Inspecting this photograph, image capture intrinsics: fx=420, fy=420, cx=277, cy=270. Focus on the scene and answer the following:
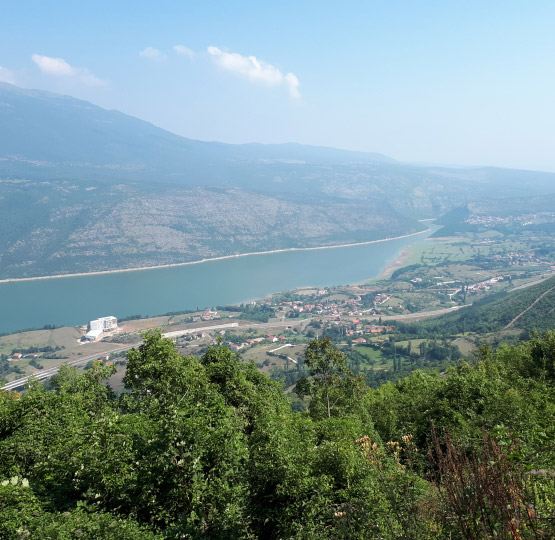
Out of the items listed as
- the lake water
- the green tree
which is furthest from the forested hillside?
the lake water

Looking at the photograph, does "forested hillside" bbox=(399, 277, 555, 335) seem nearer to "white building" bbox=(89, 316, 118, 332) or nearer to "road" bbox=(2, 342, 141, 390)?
"road" bbox=(2, 342, 141, 390)

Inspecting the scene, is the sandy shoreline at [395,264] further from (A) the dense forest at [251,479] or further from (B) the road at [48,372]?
(A) the dense forest at [251,479]

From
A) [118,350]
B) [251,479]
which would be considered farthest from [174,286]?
[251,479]

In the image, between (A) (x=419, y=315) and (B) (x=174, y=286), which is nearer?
(A) (x=419, y=315)

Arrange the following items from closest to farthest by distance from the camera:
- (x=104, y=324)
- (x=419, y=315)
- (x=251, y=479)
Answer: (x=251, y=479) < (x=104, y=324) < (x=419, y=315)

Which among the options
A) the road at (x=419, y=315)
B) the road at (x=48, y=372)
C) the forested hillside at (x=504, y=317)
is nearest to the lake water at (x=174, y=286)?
the road at (x=48, y=372)

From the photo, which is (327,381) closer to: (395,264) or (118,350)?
(118,350)

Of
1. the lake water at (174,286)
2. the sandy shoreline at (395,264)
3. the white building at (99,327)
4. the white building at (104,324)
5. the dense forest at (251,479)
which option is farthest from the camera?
the sandy shoreline at (395,264)

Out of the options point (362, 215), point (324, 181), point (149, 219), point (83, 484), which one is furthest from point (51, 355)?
point (324, 181)
